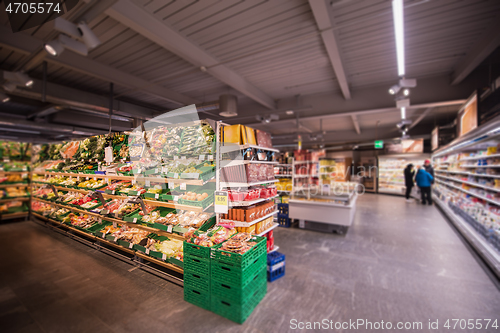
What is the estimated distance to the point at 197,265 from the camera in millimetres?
2391

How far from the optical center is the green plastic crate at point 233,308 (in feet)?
7.06

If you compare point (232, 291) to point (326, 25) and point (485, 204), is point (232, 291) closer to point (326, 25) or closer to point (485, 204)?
point (326, 25)

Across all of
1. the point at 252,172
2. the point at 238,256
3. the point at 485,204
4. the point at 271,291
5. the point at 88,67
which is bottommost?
the point at 271,291

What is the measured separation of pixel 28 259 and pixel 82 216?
3.03 ft

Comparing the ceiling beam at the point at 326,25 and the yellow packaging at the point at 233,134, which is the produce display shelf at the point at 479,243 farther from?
the yellow packaging at the point at 233,134

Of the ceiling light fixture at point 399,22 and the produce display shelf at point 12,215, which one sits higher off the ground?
the ceiling light fixture at point 399,22

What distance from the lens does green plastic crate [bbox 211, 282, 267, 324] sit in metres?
2.15

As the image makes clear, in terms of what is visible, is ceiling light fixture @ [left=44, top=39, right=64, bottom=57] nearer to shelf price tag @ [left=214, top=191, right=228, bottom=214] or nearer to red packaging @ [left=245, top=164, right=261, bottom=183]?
shelf price tag @ [left=214, top=191, right=228, bottom=214]

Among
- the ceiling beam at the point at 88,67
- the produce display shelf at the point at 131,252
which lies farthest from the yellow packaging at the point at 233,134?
the ceiling beam at the point at 88,67

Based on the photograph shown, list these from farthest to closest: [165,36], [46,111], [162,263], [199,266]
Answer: [46,111] → [165,36] → [162,263] → [199,266]

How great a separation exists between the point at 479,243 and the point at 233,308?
205 inches

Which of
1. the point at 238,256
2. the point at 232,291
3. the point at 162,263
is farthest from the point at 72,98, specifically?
the point at 232,291

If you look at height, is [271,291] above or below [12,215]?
below

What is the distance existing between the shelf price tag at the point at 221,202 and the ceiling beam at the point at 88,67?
3.45 meters
